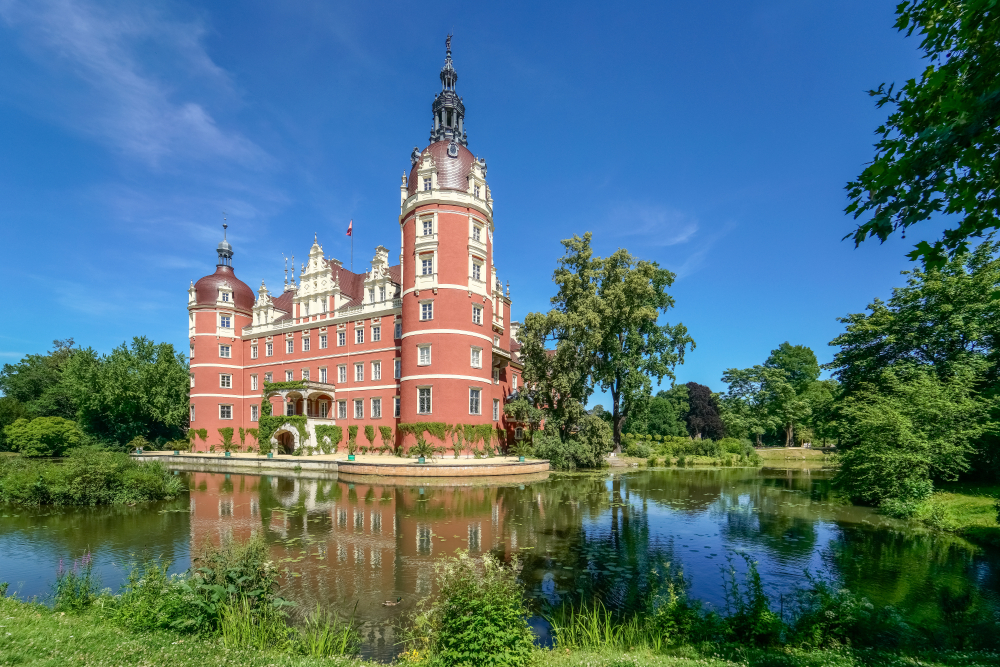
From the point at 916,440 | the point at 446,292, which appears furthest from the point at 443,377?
the point at 916,440

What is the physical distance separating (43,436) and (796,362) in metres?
72.0

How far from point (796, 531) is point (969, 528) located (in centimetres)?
441

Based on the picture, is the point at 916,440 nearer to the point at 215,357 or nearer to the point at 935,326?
the point at 935,326

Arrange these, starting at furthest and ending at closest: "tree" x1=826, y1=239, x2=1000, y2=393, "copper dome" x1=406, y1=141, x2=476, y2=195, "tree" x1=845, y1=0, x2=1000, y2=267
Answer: "copper dome" x1=406, y1=141, x2=476, y2=195, "tree" x1=826, y1=239, x2=1000, y2=393, "tree" x1=845, y1=0, x2=1000, y2=267

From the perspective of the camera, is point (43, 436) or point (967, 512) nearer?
point (967, 512)

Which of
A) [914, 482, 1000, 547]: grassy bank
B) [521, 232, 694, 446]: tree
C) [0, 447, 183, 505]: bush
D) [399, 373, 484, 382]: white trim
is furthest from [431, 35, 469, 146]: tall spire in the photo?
[914, 482, 1000, 547]: grassy bank

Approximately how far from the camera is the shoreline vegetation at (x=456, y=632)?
17.3ft

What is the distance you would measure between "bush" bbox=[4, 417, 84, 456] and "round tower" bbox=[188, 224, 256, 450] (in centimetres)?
803

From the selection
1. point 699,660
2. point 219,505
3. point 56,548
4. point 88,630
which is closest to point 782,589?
point 699,660

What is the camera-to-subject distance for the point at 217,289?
139ft

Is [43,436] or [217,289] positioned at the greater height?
[217,289]

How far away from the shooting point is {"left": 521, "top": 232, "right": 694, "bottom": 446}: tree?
3144 cm

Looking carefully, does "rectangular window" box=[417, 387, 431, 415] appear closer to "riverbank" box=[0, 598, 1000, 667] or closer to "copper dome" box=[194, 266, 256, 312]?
"copper dome" box=[194, 266, 256, 312]

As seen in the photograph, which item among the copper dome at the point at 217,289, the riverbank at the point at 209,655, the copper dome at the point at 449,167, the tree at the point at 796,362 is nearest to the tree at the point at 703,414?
the tree at the point at 796,362
